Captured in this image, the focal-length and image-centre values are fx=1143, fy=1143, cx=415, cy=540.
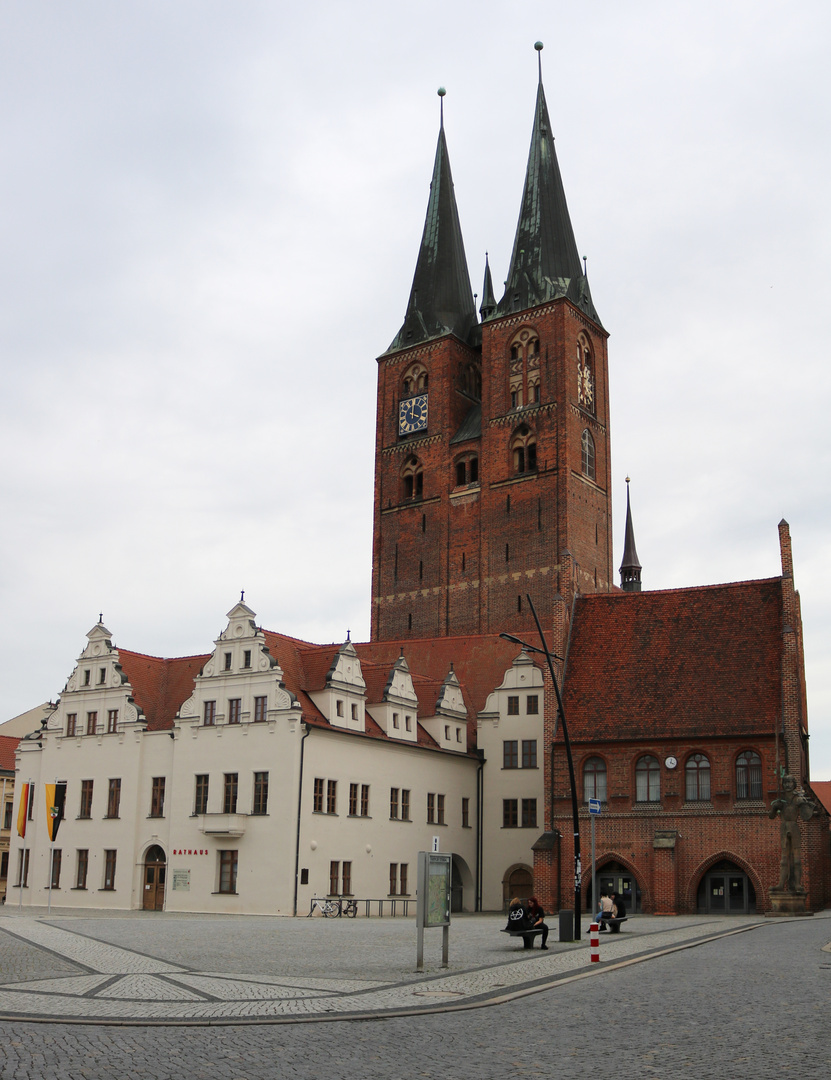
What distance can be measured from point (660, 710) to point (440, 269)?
45111 millimetres

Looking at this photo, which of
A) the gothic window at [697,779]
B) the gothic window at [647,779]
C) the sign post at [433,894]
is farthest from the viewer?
the gothic window at [647,779]

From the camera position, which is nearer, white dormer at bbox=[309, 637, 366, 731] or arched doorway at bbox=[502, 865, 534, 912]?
white dormer at bbox=[309, 637, 366, 731]

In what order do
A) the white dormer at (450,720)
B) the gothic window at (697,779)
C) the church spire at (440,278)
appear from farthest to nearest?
the church spire at (440,278) → the white dormer at (450,720) → the gothic window at (697,779)

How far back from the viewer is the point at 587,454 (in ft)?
241

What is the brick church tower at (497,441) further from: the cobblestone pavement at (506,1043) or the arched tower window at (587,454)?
the cobblestone pavement at (506,1043)

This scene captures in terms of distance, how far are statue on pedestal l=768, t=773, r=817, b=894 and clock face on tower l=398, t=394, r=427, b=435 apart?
4289 cm

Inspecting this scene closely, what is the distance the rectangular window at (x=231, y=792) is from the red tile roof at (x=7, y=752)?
88.0 feet

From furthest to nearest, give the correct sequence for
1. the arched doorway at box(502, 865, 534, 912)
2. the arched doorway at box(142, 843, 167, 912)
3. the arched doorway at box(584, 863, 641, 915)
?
the arched doorway at box(502, 865, 534, 912), the arched doorway at box(142, 843, 167, 912), the arched doorway at box(584, 863, 641, 915)

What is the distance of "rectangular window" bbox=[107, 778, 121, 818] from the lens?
48781mm

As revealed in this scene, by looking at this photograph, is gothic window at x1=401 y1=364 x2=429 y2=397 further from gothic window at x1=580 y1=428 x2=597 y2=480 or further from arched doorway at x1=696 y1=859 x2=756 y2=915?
arched doorway at x1=696 y1=859 x2=756 y2=915

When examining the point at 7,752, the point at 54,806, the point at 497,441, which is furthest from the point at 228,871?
the point at 497,441

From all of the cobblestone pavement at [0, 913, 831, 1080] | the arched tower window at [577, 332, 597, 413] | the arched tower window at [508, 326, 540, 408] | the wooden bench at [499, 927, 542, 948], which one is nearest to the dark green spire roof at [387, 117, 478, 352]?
the arched tower window at [508, 326, 540, 408]

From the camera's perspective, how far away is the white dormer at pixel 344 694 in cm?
4603

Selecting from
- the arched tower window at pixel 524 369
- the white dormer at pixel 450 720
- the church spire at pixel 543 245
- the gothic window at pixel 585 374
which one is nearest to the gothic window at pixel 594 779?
the white dormer at pixel 450 720
